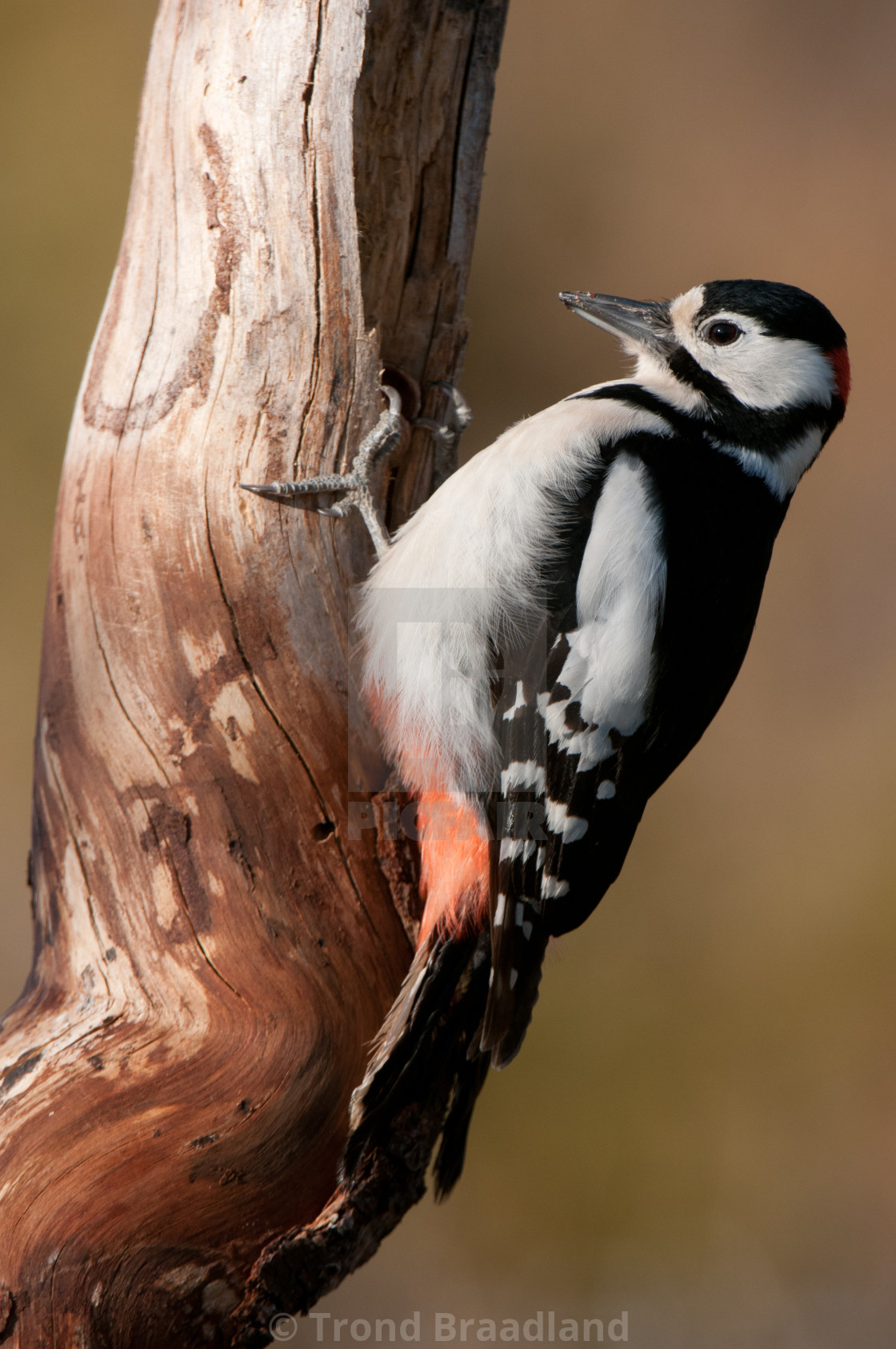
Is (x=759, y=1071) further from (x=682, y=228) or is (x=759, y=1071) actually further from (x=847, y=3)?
(x=847, y=3)

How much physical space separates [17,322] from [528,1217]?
10.1 ft

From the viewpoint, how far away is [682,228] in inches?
120

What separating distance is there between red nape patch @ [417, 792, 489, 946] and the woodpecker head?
76 centimetres

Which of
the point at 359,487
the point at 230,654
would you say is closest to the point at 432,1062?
the point at 230,654

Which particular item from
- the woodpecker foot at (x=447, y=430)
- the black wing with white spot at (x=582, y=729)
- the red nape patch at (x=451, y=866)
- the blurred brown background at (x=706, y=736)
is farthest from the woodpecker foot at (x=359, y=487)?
the blurred brown background at (x=706, y=736)

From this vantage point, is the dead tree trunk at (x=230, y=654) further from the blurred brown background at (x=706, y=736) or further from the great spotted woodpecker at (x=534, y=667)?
the blurred brown background at (x=706, y=736)

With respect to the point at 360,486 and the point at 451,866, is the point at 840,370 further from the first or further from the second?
Result: the point at 451,866

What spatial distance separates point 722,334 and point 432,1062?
1294 millimetres

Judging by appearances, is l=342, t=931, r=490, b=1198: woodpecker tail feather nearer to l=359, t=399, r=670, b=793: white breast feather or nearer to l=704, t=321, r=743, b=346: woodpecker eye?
l=359, t=399, r=670, b=793: white breast feather

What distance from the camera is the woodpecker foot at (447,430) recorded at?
5.85 ft

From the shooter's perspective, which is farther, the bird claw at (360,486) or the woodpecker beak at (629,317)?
the woodpecker beak at (629,317)

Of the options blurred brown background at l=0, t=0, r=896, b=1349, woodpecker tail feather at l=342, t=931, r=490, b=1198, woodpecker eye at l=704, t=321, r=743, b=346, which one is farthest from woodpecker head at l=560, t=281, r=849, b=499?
blurred brown background at l=0, t=0, r=896, b=1349

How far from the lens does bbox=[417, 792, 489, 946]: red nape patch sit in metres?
1.53

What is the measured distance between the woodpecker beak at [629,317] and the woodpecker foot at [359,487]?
41 cm
